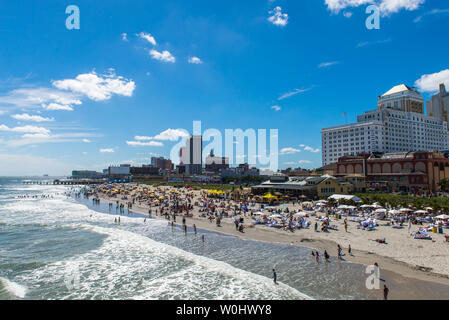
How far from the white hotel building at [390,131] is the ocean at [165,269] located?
122 m

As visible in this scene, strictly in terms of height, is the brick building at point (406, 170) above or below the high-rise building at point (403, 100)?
below

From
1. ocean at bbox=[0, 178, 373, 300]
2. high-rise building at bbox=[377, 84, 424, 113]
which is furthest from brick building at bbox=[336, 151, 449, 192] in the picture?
high-rise building at bbox=[377, 84, 424, 113]

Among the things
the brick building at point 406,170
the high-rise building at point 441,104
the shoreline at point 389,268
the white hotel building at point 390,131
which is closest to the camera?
the shoreline at point 389,268

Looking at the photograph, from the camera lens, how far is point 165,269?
20.5m

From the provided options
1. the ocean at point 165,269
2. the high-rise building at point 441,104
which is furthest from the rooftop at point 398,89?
the ocean at point 165,269

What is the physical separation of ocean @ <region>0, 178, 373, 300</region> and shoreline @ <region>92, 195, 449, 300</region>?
4.35 feet

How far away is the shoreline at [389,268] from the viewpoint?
14734 mm

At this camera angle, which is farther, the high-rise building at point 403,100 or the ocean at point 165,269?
the high-rise building at point 403,100

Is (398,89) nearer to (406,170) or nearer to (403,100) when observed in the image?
(403,100)

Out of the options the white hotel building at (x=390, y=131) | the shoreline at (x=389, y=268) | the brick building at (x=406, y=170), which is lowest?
the shoreline at (x=389, y=268)

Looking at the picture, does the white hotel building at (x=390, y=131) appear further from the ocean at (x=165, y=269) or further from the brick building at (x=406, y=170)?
the ocean at (x=165, y=269)

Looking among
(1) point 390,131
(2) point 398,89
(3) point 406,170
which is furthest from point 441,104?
(3) point 406,170

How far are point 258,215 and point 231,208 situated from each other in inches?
386
